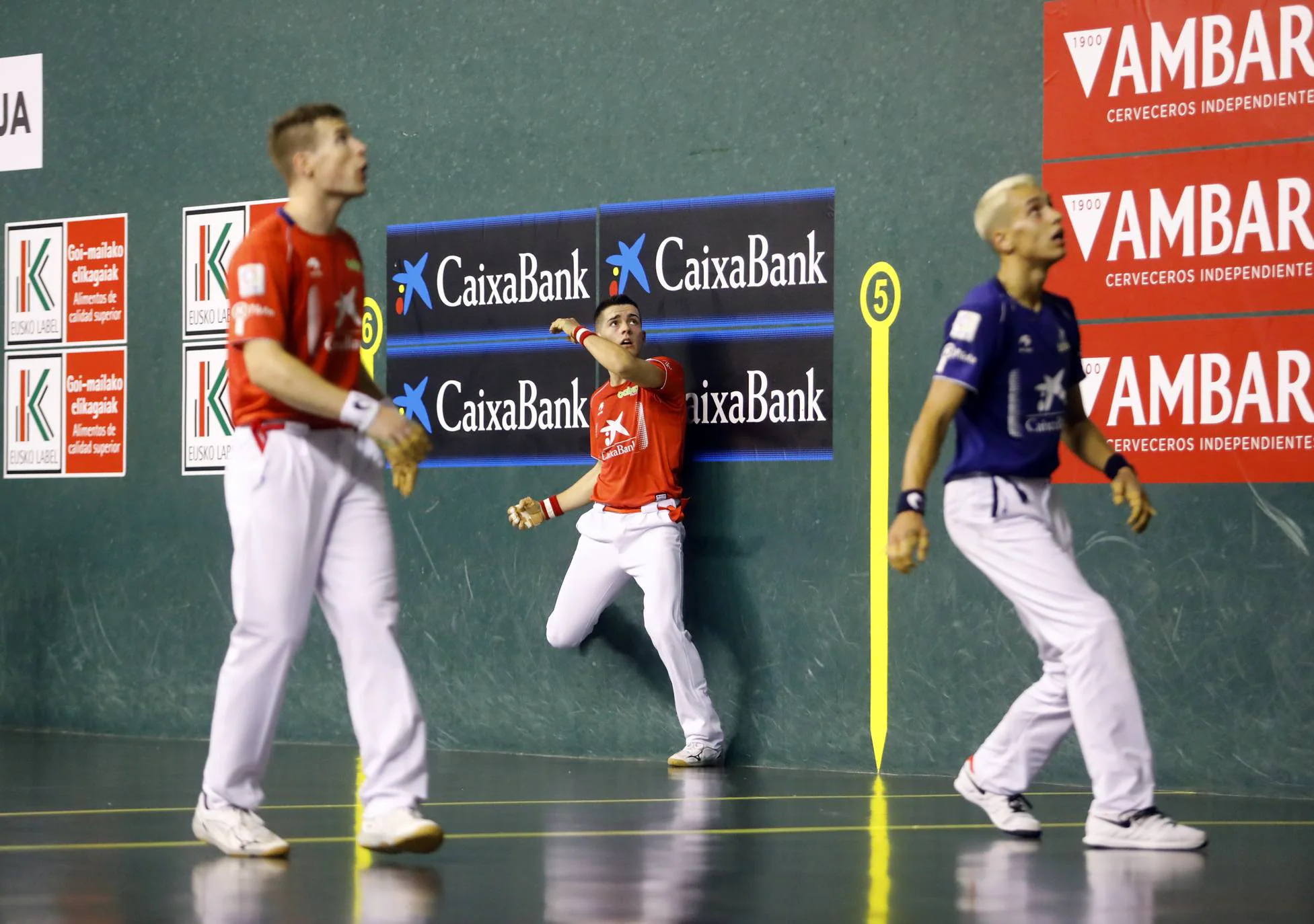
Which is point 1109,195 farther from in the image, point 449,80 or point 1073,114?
point 449,80

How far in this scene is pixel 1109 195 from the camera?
7.75m

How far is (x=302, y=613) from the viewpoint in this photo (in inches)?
217

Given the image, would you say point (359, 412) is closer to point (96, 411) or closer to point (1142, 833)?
point (1142, 833)

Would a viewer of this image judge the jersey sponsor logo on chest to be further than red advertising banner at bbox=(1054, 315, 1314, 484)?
No

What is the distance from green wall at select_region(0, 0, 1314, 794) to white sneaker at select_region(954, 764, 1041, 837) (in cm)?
162

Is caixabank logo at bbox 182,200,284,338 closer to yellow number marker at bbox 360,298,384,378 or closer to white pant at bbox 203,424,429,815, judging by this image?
yellow number marker at bbox 360,298,384,378

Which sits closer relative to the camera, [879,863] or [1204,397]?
[879,863]

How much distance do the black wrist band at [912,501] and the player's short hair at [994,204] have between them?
2.89ft

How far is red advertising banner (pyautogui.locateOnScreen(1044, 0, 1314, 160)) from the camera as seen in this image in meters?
7.38

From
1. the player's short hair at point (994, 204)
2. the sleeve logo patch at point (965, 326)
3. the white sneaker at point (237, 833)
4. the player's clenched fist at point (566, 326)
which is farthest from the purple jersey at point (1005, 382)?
the player's clenched fist at point (566, 326)

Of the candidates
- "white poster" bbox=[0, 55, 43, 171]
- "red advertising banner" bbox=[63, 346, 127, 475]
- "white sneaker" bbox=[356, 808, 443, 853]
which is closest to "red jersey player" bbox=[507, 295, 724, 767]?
"red advertising banner" bbox=[63, 346, 127, 475]

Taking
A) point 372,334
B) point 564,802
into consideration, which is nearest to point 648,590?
point 564,802

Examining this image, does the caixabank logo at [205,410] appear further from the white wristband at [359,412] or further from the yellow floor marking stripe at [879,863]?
the white wristband at [359,412]

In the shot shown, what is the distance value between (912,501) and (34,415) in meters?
6.52
